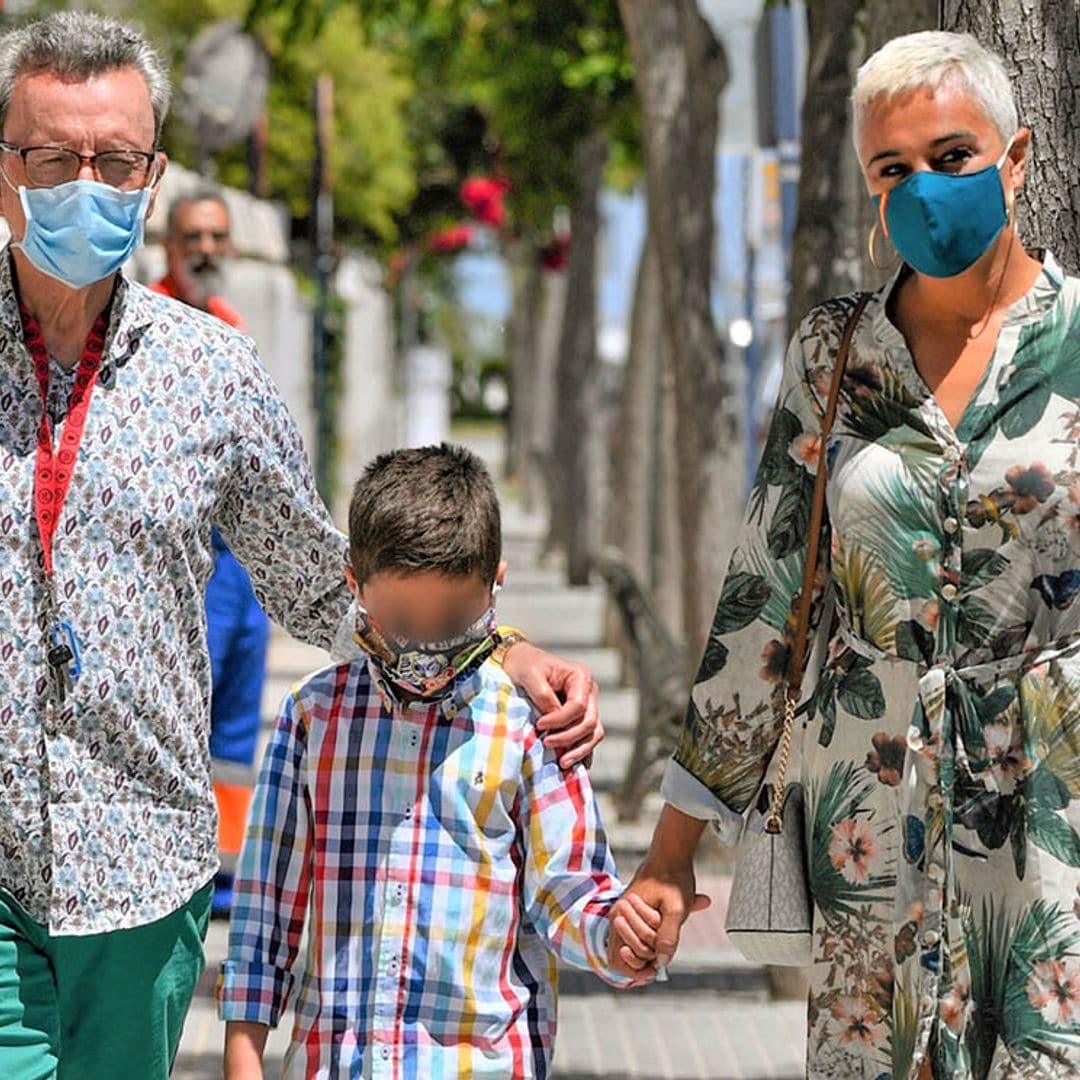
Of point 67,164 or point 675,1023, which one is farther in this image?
point 675,1023

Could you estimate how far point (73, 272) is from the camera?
3.13 meters

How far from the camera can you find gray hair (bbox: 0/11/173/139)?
10.4 feet

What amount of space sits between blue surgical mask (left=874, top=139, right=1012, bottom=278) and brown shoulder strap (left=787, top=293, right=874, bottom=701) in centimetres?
13

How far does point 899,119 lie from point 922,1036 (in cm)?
111

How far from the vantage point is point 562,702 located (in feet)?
10.7

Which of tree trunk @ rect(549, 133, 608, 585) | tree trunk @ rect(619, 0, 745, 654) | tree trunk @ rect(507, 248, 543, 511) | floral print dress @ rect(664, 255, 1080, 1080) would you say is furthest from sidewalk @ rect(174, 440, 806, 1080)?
tree trunk @ rect(507, 248, 543, 511)

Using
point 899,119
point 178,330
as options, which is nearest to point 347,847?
point 178,330

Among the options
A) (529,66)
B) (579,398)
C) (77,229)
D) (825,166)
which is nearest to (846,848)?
(77,229)

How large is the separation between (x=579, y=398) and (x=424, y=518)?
63.3 ft

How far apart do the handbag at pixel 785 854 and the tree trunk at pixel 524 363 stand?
88.6ft

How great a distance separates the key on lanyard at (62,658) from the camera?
3.08 m

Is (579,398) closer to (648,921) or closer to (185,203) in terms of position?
(185,203)

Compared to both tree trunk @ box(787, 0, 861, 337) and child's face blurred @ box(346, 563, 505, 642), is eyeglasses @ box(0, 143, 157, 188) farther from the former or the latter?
tree trunk @ box(787, 0, 861, 337)

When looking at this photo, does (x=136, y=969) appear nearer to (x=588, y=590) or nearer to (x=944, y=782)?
(x=944, y=782)
